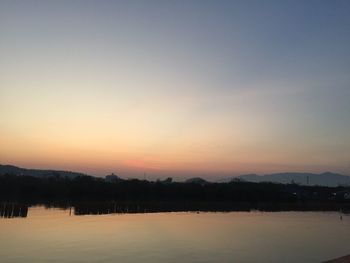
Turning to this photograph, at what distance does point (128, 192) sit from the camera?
9388 cm

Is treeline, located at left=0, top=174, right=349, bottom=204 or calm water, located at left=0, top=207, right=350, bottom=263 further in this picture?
treeline, located at left=0, top=174, right=349, bottom=204

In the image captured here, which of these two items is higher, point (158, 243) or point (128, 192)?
point (128, 192)

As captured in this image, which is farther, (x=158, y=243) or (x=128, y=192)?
(x=128, y=192)

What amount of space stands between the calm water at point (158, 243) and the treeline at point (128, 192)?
34.0m

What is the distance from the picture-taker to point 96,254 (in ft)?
87.2

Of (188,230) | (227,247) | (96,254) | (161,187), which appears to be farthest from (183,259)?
(161,187)

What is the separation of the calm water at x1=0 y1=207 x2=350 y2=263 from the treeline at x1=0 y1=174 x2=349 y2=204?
34.0 metres

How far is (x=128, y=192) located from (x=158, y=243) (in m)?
61.9

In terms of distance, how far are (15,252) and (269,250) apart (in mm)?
15324

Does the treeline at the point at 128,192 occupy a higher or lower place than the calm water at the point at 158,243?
higher

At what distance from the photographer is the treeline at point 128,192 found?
260ft

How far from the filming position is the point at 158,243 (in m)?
32.6

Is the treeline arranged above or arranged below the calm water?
above

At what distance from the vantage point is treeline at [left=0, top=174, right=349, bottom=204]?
79.2 m
